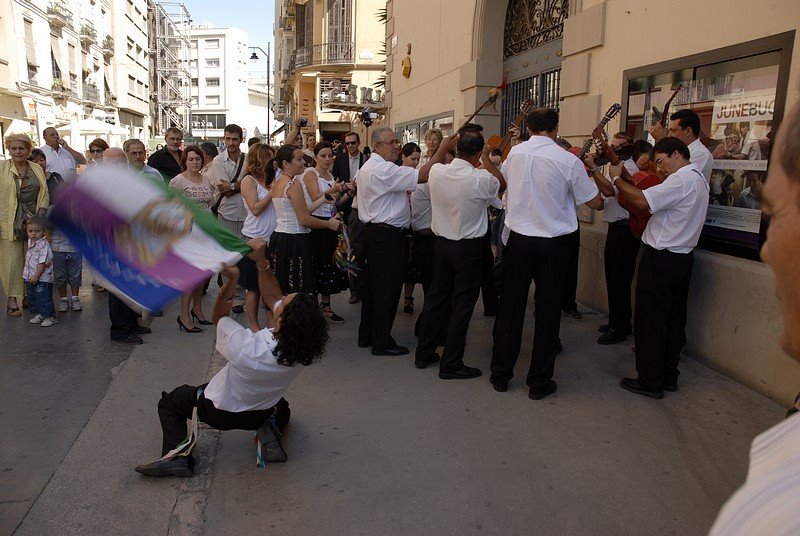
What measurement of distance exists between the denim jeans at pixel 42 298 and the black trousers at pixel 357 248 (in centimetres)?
326

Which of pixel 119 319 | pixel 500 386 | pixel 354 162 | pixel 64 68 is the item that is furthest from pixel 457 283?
pixel 64 68

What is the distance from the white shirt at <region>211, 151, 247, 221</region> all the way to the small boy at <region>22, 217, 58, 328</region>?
6.38 ft

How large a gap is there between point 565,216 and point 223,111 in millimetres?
86208

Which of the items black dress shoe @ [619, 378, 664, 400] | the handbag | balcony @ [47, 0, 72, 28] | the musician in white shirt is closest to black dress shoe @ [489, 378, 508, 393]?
the musician in white shirt

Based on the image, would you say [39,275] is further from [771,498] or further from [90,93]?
[90,93]

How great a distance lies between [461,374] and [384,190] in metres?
1.72

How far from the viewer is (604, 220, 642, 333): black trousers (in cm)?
595

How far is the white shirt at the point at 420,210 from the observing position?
21.3 feet

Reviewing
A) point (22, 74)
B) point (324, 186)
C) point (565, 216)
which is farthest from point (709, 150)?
point (22, 74)

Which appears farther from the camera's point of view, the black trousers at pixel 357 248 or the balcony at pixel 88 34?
the balcony at pixel 88 34

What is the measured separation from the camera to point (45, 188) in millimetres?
7199

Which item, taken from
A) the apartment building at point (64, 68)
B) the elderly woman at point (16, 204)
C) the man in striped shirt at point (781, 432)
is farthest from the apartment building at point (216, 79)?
the man in striped shirt at point (781, 432)

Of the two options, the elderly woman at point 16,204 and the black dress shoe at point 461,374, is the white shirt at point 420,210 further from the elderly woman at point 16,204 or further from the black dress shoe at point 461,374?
the elderly woman at point 16,204

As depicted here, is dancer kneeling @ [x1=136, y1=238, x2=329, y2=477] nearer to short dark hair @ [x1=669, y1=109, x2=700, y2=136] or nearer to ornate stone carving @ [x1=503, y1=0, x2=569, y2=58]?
short dark hair @ [x1=669, y1=109, x2=700, y2=136]
